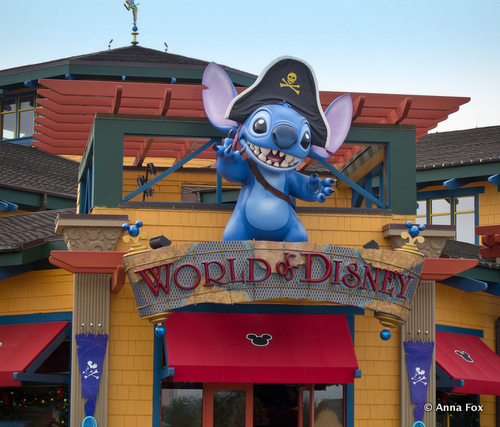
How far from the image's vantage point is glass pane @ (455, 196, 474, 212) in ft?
82.8

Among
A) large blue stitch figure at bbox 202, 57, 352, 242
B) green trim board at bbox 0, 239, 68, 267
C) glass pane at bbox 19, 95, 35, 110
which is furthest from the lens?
glass pane at bbox 19, 95, 35, 110

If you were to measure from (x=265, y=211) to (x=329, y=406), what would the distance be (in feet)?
12.4

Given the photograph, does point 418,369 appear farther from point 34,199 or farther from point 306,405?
point 34,199

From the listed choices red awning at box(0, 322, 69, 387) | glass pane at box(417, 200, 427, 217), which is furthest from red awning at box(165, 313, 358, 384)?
glass pane at box(417, 200, 427, 217)

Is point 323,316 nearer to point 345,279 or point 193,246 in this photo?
point 345,279

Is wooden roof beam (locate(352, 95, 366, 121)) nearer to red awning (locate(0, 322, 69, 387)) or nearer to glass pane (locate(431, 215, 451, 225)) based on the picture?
red awning (locate(0, 322, 69, 387))

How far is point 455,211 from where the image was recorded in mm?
25547

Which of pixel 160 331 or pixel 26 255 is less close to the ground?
pixel 26 255

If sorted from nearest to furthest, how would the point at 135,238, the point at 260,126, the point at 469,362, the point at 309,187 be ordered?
1. the point at 135,238
2. the point at 260,126
3. the point at 309,187
4. the point at 469,362

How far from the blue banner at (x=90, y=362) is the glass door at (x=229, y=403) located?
6.13 ft

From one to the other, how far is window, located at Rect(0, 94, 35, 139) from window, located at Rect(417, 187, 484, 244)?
1269 centimetres

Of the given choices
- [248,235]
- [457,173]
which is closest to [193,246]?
[248,235]

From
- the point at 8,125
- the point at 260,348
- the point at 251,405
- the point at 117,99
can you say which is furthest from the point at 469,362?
the point at 8,125

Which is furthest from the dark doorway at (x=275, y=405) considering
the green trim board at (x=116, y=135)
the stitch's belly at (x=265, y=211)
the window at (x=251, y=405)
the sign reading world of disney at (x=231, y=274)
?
the green trim board at (x=116, y=135)
